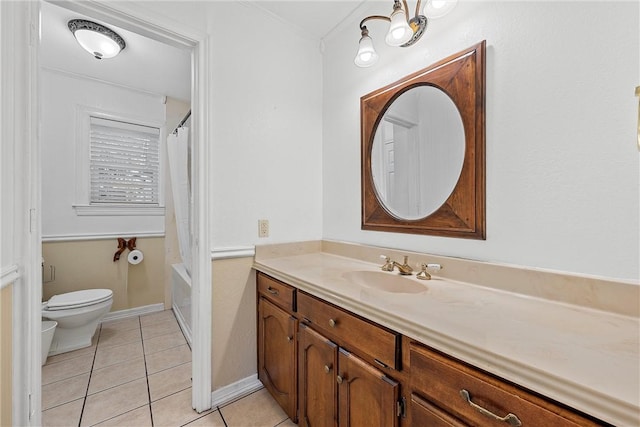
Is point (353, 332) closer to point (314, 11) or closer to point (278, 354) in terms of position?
point (278, 354)

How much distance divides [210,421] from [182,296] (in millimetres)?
1339

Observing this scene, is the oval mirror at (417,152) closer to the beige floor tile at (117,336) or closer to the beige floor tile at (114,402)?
the beige floor tile at (114,402)

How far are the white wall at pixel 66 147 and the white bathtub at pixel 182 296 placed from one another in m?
0.68

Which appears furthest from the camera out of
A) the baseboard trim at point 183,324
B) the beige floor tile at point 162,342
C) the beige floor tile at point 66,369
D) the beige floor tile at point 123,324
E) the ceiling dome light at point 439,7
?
the beige floor tile at point 123,324

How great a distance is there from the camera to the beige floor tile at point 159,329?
7.72ft

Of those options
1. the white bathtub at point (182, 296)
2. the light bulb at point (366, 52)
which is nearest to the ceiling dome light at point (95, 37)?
the light bulb at point (366, 52)

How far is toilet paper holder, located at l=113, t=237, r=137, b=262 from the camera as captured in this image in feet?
8.66

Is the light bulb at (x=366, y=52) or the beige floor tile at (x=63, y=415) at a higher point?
the light bulb at (x=366, y=52)

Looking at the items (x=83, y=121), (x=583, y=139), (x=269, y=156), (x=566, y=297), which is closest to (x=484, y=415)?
(x=566, y=297)

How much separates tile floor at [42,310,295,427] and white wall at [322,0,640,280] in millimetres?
1407

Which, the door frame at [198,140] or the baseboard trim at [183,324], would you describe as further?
the baseboard trim at [183,324]

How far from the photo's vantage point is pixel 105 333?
2.35m

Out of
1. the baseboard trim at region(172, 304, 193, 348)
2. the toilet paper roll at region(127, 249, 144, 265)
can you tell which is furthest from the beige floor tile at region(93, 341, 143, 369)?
the toilet paper roll at region(127, 249, 144, 265)

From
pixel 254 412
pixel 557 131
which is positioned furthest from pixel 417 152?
pixel 254 412
